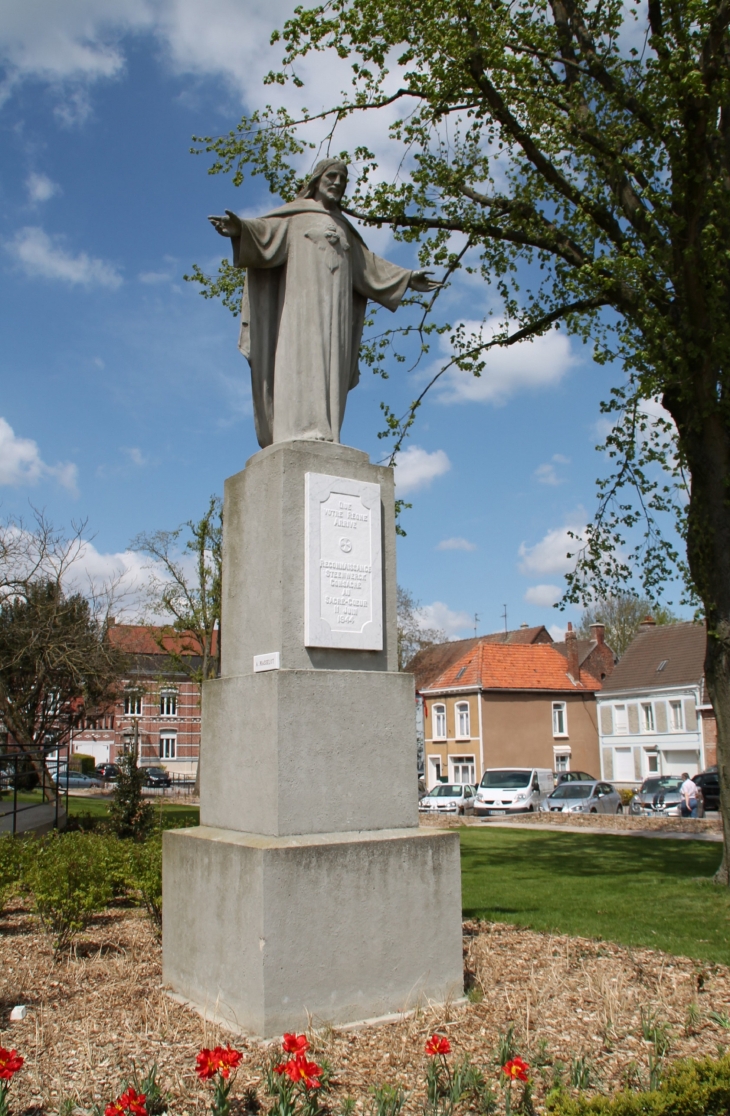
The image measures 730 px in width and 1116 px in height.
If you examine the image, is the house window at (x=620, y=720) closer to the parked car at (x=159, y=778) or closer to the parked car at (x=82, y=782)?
the parked car at (x=159, y=778)

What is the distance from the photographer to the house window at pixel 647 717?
47.5m

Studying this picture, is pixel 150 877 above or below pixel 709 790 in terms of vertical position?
above

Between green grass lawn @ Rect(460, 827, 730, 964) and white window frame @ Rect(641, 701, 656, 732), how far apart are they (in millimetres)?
30180

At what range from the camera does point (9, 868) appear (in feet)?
26.4

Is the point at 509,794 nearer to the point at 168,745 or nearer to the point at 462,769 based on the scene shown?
the point at 462,769

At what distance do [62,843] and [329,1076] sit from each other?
4.11m

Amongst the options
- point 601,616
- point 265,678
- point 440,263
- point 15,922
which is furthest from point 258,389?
point 601,616

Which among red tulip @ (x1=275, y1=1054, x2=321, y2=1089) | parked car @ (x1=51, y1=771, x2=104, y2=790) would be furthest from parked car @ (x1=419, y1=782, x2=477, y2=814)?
red tulip @ (x1=275, y1=1054, x2=321, y2=1089)

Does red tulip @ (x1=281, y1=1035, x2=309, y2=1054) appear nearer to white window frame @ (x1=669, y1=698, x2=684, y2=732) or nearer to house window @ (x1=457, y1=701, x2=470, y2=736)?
house window @ (x1=457, y1=701, x2=470, y2=736)

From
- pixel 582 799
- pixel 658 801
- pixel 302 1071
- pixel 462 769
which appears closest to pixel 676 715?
pixel 462 769

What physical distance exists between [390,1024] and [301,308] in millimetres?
4332

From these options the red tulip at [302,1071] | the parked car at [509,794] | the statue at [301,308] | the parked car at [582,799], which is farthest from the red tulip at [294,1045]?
the parked car at [509,794]

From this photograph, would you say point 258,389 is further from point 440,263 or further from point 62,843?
point 440,263

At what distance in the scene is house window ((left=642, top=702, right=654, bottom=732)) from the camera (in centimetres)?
4751
